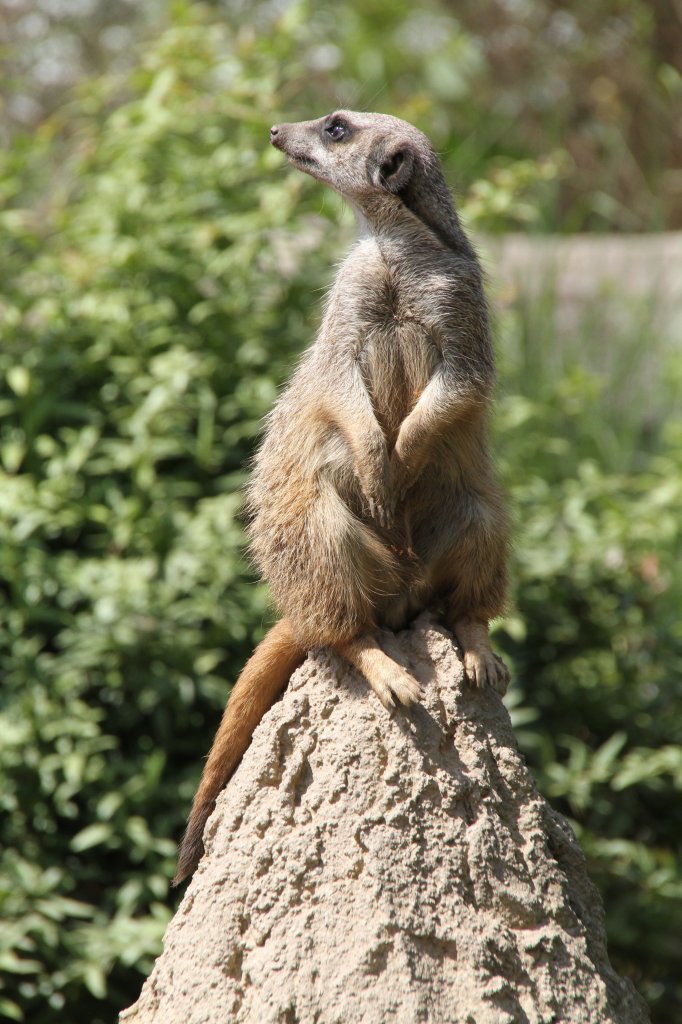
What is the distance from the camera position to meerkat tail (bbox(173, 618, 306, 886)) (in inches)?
126

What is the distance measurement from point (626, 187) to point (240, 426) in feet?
26.9

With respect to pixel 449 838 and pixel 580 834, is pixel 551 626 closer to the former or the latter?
pixel 580 834

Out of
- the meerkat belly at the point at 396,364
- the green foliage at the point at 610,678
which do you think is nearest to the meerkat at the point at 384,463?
the meerkat belly at the point at 396,364

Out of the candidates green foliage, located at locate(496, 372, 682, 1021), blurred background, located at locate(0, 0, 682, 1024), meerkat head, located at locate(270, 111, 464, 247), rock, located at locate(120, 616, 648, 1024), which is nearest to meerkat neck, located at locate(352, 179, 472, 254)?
meerkat head, located at locate(270, 111, 464, 247)

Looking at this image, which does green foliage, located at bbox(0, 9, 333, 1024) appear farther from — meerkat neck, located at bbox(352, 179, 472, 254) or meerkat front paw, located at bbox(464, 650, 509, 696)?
meerkat neck, located at bbox(352, 179, 472, 254)

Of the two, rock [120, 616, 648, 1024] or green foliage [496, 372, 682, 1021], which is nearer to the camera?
rock [120, 616, 648, 1024]

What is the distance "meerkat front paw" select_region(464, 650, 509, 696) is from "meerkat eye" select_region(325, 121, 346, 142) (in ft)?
4.89

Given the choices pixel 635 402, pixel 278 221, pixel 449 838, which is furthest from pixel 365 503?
pixel 635 402

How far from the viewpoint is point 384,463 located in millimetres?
3109

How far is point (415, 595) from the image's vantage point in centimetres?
329

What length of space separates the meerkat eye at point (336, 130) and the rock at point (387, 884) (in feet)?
4.74

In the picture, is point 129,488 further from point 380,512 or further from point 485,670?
point 485,670

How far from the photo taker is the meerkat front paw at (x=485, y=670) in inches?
121

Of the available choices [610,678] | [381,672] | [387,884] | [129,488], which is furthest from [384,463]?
[610,678]
